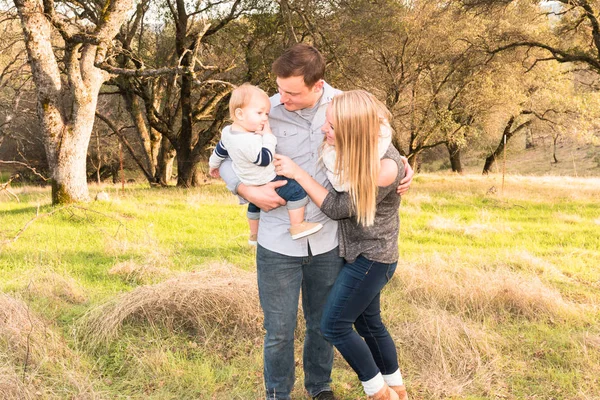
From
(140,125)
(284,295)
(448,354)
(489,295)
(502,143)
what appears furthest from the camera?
(502,143)

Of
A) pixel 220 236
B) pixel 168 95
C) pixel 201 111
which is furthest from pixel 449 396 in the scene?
pixel 168 95

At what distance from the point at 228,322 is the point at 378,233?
6.89 feet

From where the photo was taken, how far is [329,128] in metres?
2.83

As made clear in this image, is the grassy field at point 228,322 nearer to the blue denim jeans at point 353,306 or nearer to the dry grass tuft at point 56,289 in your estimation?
the dry grass tuft at point 56,289

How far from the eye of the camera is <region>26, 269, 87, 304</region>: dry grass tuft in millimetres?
5105

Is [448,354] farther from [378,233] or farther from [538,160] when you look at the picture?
[538,160]

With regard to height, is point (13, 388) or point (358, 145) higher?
point (358, 145)

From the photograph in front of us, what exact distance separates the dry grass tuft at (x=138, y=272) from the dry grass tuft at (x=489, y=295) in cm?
257

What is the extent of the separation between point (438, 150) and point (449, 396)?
33886 millimetres

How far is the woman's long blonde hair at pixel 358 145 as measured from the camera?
2.72m

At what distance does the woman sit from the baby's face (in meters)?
0.22

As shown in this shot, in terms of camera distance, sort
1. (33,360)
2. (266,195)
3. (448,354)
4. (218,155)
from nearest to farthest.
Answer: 1. (266,195)
2. (218,155)
3. (33,360)
4. (448,354)

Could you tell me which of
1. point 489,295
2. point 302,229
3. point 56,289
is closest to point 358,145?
point 302,229

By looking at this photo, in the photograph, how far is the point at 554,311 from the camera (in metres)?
4.91
